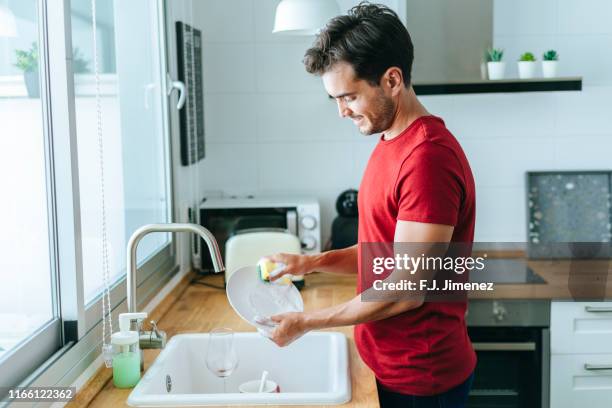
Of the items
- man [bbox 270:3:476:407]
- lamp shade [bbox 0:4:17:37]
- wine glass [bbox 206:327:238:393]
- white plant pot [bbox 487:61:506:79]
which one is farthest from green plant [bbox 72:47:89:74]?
white plant pot [bbox 487:61:506:79]

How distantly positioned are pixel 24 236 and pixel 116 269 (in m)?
0.61

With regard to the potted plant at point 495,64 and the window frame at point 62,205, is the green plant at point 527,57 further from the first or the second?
the window frame at point 62,205

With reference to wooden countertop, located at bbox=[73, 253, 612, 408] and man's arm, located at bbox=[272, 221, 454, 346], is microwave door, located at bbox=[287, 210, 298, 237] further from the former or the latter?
man's arm, located at bbox=[272, 221, 454, 346]

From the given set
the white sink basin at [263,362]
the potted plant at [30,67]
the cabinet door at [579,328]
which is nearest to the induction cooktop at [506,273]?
the cabinet door at [579,328]

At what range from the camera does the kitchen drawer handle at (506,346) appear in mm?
2670

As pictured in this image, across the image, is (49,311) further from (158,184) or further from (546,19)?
(546,19)

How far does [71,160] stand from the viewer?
167 cm

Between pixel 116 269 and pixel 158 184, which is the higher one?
pixel 158 184

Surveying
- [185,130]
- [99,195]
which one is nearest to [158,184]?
[185,130]

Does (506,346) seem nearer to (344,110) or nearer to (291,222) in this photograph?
(291,222)

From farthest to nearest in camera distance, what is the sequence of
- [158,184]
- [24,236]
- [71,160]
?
[158,184] < [71,160] < [24,236]

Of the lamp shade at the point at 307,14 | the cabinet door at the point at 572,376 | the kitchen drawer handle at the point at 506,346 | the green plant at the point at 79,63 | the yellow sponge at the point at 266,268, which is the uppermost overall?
the lamp shade at the point at 307,14

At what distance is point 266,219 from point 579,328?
3.85 feet

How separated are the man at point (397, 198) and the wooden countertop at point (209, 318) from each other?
95 millimetres
